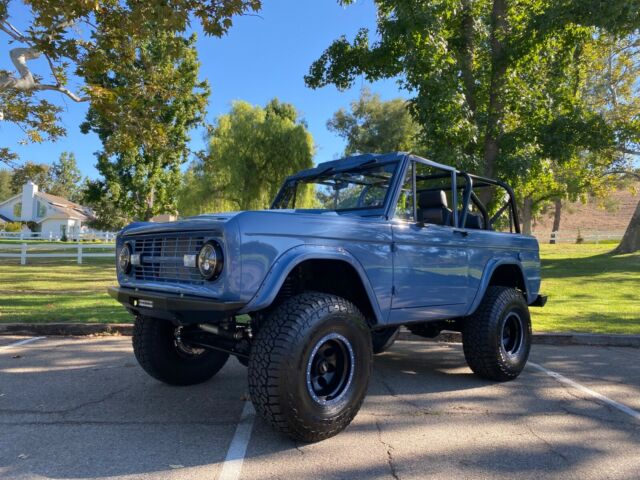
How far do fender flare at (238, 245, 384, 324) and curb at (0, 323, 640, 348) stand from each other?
4.25 metres

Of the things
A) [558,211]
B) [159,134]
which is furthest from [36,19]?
[558,211]

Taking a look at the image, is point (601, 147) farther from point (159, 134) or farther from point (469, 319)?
point (159, 134)

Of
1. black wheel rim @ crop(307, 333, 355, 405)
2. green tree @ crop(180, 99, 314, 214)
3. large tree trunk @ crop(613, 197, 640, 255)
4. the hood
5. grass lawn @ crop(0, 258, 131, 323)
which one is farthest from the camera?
green tree @ crop(180, 99, 314, 214)

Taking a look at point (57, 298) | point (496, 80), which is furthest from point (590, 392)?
point (57, 298)

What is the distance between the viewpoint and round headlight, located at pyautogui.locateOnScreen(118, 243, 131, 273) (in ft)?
13.2

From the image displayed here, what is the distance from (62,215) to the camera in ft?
202

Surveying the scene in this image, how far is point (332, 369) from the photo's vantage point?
11.5ft

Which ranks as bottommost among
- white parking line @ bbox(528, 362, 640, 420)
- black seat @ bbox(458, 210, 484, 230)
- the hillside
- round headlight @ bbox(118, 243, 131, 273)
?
white parking line @ bbox(528, 362, 640, 420)

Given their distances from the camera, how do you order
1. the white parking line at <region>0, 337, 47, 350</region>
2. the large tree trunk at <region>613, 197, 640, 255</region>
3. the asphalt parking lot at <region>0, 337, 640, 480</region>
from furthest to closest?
the large tree trunk at <region>613, 197, 640, 255</region>
the white parking line at <region>0, 337, 47, 350</region>
the asphalt parking lot at <region>0, 337, 640, 480</region>

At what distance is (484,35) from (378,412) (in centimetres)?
794

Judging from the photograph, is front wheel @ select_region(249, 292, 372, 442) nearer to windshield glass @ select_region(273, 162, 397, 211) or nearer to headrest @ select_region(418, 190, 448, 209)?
windshield glass @ select_region(273, 162, 397, 211)

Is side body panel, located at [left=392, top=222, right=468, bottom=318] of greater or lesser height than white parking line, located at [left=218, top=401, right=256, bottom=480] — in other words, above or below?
above

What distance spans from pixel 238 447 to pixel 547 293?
11550mm

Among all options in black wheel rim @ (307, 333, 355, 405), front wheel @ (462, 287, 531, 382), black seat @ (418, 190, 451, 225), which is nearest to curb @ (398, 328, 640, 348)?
front wheel @ (462, 287, 531, 382)
